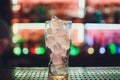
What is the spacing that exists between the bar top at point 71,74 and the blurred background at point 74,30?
0.99 meters

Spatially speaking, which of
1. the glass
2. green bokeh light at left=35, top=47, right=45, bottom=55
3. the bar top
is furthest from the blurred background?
the glass

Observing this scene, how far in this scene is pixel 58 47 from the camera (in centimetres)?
113

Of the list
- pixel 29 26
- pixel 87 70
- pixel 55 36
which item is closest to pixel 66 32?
pixel 55 36

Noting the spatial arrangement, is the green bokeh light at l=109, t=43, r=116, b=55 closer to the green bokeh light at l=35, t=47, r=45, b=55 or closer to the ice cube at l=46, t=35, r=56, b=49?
the green bokeh light at l=35, t=47, r=45, b=55

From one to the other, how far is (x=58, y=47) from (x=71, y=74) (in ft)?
0.81

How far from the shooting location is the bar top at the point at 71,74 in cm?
126

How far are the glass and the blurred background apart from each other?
1.27 metres

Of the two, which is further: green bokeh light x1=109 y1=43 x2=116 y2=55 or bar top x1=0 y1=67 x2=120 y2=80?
green bokeh light x1=109 y1=43 x2=116 y2=55

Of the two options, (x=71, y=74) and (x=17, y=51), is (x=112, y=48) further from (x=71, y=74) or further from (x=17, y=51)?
(x=71, y=74)

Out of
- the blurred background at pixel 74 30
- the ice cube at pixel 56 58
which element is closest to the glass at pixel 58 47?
the ice cube at pixel 56 58

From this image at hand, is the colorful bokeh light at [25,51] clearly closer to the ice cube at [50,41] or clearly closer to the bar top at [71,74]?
the bar top at [71,74]

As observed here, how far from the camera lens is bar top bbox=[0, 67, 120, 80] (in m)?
1.26

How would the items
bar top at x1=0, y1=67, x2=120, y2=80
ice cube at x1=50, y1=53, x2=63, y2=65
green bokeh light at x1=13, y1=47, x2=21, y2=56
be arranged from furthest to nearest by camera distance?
green bokeh light at x1=13, y1=47, x2=21, y2=56
bar top at x1=0, y1=67, x2=120, y2=80
ice cube at x1=50, y1=53, x2=63, y2=65

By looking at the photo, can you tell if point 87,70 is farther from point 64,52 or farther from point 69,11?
point 69,11
